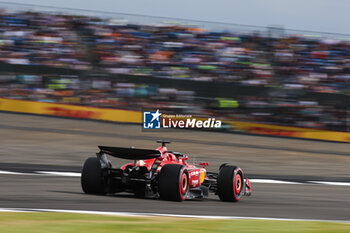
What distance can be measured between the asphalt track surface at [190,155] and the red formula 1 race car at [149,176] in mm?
163

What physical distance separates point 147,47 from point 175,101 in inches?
121

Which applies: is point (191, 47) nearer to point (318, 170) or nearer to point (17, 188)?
point (318, 170)

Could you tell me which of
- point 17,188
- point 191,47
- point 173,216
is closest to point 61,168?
point 17,188

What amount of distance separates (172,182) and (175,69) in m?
13.9

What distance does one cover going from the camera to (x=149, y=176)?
25.6ft

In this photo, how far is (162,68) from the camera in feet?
69.8

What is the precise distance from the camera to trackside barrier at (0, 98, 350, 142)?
20438mm

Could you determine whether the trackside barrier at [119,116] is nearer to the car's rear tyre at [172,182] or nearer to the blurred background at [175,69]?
the blurred background at [175,69]

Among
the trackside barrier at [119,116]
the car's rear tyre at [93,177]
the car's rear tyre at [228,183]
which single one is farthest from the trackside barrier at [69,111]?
the car's rear tyre at [93,177]

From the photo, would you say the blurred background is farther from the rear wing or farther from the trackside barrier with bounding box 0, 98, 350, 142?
the rear wing

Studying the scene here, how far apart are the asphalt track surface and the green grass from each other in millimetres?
826

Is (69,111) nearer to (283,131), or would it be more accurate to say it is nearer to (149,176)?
(283,131)

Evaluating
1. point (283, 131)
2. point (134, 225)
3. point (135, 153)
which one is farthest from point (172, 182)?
point (283, 131)

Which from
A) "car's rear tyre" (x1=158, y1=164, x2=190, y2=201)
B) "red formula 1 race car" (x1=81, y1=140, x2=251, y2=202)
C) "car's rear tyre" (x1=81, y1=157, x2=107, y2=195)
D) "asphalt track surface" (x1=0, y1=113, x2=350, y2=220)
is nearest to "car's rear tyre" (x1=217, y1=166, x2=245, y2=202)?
"red formula 1 race car" (x1=81, y1=140, x2=251, y2=202)
